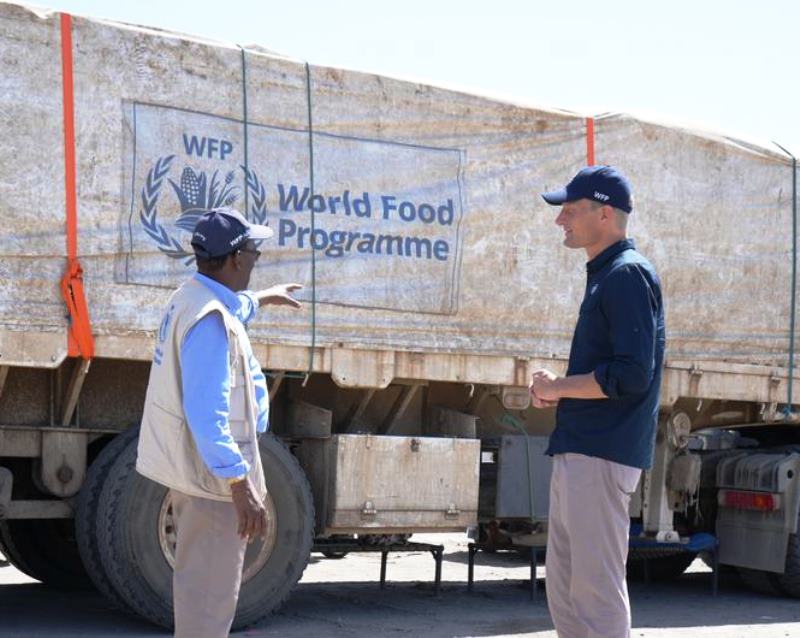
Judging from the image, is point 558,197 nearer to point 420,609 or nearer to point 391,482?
point 391,482

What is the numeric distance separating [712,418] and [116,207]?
499 cm

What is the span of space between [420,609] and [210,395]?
5.33 metres

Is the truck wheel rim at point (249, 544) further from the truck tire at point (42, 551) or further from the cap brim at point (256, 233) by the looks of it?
the cap brim at point (256, 233)

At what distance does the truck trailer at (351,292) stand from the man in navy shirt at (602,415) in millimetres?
3530

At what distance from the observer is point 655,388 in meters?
5.32

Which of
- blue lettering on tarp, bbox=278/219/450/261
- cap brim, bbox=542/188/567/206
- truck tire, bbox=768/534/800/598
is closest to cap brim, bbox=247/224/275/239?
cap brim, bbox=542/188/567/206

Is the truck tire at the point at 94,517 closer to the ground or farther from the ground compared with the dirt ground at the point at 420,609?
farther from the ground

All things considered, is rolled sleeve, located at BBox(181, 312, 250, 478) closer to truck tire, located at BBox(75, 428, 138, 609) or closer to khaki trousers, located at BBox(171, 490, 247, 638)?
khaki trousers, located at BBox(171, 490, 247, 638)

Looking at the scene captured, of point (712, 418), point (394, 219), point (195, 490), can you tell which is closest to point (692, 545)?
→ point (712, 418)

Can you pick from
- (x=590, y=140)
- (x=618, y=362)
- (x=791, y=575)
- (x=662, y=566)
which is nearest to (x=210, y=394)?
(x=618, y=362)

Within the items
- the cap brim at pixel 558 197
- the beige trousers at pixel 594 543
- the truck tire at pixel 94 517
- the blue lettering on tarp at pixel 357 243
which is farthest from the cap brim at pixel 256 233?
the blue lettering on tarp at pixel 357 243

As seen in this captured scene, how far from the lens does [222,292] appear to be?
196 inches

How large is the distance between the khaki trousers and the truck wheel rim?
3343 mm

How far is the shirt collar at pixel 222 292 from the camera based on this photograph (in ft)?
16.3
